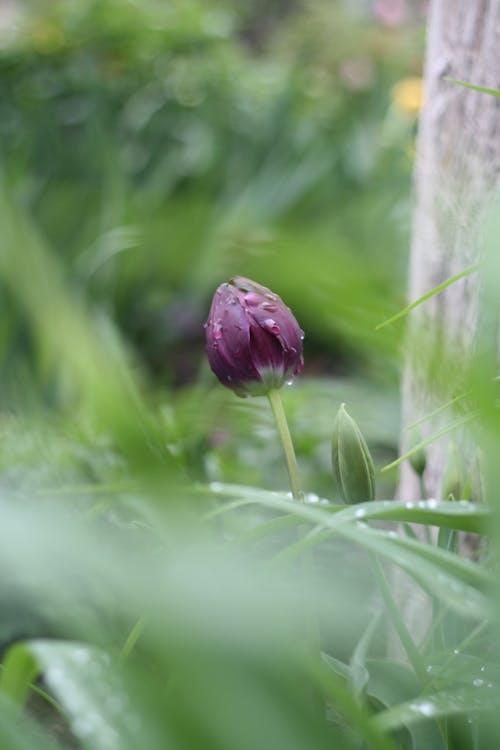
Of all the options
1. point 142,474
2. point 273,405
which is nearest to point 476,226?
point 273,405

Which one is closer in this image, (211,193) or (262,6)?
(211,193)

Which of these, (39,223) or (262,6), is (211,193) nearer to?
(39,223)

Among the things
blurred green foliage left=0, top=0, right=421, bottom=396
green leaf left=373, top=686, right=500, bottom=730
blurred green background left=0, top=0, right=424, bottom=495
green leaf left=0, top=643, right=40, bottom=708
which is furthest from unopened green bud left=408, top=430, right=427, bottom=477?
blurred green foliage left=0, top=0, right=421, bottom=396

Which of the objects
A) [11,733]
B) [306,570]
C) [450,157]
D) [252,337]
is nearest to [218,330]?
[252,337]

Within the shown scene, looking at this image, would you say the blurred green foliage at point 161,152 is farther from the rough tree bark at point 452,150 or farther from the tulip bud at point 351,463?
the tulip bud at point 351,463

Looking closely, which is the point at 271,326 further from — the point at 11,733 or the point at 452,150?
the point at 452,150

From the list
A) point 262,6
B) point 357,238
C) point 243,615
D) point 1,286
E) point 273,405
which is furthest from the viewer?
point 262,6

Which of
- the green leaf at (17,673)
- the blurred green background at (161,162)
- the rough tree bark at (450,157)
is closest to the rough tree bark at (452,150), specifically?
the rough tree bark at (450,157)

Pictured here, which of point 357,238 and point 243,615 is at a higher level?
point 243,615
